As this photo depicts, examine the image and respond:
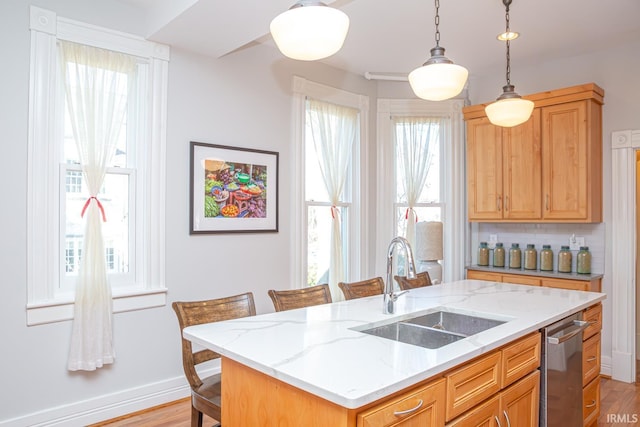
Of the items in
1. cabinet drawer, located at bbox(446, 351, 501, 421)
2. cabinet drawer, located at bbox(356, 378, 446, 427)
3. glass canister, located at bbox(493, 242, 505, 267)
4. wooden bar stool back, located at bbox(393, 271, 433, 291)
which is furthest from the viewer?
glass canister, located at bbox(493, 242, 505, 267)

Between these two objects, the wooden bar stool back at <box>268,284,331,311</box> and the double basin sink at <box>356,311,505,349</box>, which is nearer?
the double basin sink at <box>356,311,505,349</box>

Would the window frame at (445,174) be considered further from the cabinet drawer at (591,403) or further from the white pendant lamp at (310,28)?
the white pendant lamp at (310,28)

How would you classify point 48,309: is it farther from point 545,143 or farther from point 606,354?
point 606,354

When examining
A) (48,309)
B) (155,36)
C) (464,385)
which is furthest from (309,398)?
(155,36)

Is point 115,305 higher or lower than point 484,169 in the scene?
lower

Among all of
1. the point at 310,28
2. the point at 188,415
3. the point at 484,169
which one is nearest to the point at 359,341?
the point at 310,28

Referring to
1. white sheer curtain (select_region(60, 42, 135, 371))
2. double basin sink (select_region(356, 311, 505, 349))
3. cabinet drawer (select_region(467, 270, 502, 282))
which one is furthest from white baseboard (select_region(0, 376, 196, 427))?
cabinet drawer (select_region(467, 270, 502, 282))

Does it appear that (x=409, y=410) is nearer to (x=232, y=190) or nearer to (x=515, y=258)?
(x=232, y=190)

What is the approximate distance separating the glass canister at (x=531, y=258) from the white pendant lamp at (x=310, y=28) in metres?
3.40

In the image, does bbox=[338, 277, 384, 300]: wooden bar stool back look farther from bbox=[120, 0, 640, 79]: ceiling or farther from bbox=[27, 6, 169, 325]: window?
bbox=[120, 0, 640, 79]: ceiling

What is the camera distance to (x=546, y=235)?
172 inches

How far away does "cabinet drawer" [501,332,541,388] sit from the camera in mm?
1896

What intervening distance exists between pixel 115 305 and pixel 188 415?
915 millimetres

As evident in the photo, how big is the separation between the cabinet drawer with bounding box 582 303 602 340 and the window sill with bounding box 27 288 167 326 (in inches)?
110
